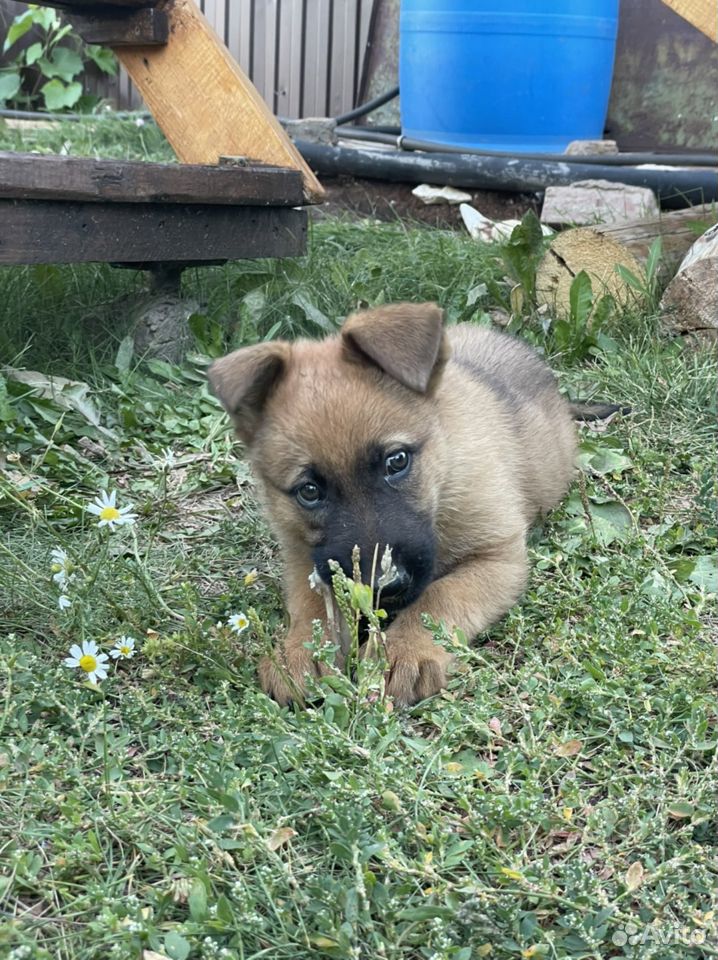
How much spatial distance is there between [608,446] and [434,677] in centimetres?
183

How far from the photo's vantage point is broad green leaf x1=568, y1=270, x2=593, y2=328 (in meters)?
4.93

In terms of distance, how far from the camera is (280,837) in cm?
203

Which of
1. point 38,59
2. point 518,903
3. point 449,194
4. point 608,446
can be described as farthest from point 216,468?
point 38,59

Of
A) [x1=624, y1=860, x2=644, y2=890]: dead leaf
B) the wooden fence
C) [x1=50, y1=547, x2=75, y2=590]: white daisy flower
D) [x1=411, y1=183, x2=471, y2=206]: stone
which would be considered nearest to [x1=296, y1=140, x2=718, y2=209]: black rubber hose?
[x1=411, y1=183, x2=471, y2=206]: stone

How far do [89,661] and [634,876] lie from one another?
4.60ft

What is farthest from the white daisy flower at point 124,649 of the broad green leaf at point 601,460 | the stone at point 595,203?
the stone at point 595,203

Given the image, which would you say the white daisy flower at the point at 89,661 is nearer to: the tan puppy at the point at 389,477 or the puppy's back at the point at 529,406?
the tan puppy at the point at 389,477

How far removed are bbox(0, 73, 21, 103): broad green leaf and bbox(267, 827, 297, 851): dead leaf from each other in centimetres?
1042

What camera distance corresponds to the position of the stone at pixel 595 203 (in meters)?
6.12

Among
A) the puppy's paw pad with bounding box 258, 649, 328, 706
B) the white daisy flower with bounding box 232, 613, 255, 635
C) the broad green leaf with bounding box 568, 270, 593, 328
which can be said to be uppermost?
the broad green leaf with bounding box 568, 270, 593, 328

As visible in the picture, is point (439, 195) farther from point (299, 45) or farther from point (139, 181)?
point (299, 45)

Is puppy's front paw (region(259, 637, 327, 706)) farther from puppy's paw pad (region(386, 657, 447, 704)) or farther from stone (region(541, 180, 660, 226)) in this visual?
stone (region(541, 180, 660, 226))

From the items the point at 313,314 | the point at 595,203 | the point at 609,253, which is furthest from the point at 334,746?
the point at 595,203

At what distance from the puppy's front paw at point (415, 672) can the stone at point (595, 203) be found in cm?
388
